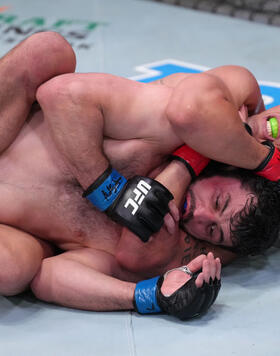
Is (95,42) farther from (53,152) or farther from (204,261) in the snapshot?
(204,261)

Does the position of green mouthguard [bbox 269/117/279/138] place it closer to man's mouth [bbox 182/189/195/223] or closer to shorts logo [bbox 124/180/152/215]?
man's mouth [bbox 182/189/195/223]

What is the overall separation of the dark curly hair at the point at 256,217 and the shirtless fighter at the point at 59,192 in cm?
4

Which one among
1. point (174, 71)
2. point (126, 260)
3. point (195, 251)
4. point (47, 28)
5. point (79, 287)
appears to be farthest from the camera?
point (47, 28)

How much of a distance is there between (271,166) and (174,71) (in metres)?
1.61

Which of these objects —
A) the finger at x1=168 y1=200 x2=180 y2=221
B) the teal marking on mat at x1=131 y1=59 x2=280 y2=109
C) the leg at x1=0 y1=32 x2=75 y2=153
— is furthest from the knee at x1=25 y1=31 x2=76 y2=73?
the teal marking on mat at x1=131 y1=59 x2=280 y2=109

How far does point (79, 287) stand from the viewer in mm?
1637

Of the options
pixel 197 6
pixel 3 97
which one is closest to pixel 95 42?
pixel 197 6

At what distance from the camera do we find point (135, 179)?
1681 mm

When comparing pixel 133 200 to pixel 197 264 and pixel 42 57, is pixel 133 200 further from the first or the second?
pixel 42 57

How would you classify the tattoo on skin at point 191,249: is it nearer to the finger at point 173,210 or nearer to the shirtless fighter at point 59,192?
the shirtless fighter at point 59,192

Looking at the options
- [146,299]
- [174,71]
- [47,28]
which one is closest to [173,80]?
[146,299]

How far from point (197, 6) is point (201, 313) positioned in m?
3.25

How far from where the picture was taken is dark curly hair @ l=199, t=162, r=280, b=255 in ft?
5.61

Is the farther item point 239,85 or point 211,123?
point 239,85
